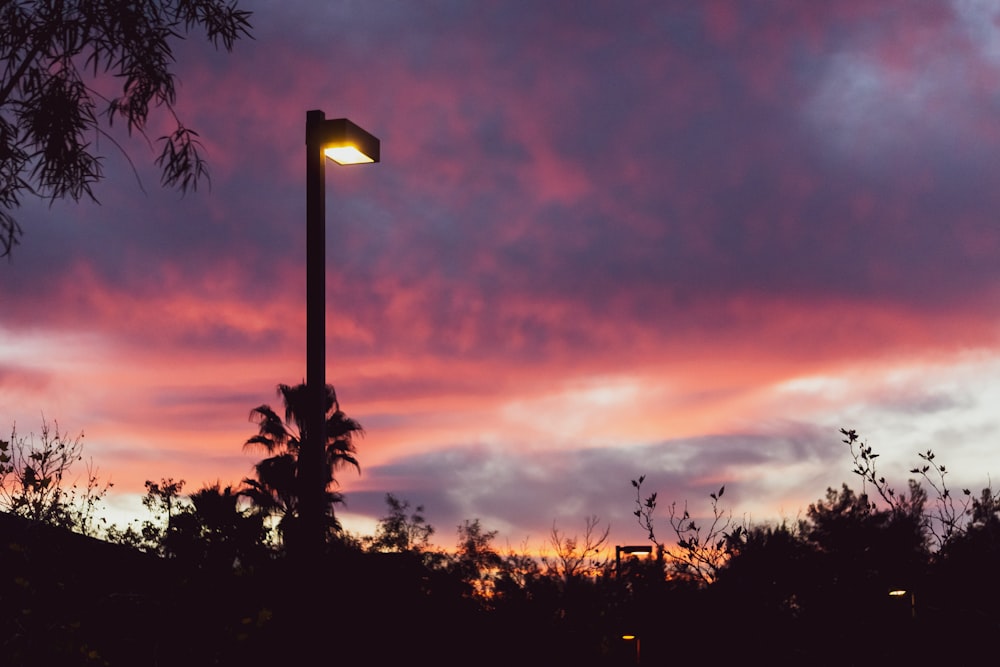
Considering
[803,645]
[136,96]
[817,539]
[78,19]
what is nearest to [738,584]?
[803,645]

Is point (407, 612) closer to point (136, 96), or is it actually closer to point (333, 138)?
point (136, 96)

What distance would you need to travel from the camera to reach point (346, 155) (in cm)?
866

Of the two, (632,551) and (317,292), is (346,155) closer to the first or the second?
(317,292)

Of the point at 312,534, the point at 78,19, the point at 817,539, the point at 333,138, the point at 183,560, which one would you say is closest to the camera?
the point at 312,534

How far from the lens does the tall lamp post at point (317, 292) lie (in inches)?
311

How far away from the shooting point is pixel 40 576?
1421cm

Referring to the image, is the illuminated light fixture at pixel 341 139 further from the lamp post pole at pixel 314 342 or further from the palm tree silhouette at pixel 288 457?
the palm tree silhouette at pixel 288 457

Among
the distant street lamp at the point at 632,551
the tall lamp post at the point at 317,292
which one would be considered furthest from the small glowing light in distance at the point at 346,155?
the distant street lamp at the point at 632,551

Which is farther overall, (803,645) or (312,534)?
(803,645)

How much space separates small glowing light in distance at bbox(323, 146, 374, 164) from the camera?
8547 millimetres

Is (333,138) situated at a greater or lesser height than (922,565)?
greater

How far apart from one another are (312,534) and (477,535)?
37.5 meters

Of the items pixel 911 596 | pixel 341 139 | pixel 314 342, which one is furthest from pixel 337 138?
pixel 911 596

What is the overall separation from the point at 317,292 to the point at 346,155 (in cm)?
114
